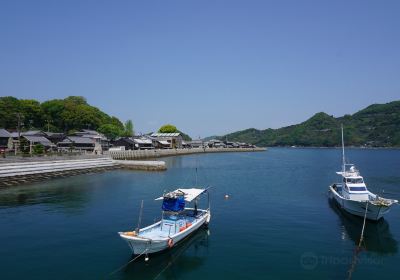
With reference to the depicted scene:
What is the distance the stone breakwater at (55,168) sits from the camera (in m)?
51.9

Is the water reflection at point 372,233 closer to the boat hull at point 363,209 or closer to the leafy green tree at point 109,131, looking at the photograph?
the boat hull at point 363,209

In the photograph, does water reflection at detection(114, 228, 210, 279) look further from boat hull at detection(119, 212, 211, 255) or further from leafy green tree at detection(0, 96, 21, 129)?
leafy green tree at detection(0, 96, 21, 129)

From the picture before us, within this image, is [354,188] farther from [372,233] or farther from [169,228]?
[169,228]

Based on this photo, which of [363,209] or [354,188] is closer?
[363,209]

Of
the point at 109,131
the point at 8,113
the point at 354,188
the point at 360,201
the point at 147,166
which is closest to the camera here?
the point at 360,201

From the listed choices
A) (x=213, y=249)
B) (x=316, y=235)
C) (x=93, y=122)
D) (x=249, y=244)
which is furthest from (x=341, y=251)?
(x=93, y=122)

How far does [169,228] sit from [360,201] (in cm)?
1984

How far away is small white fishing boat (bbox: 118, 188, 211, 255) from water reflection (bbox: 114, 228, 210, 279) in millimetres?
604

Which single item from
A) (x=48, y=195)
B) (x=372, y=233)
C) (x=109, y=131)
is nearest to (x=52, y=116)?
(x=109, y=131)

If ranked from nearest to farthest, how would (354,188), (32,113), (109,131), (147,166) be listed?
(354,188), (147,166), (32,113), (109,131)

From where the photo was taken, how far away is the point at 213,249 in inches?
960

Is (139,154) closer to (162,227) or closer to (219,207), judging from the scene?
(219,207)

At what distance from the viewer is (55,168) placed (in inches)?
2474

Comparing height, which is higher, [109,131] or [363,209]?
[109,131]
